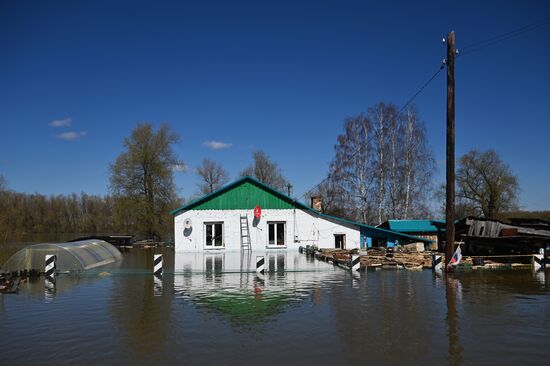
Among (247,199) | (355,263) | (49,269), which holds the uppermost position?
(247,199)

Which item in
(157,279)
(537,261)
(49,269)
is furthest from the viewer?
(537,261)

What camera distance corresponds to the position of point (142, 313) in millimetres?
10953

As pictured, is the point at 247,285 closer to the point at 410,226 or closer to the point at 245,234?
the point at 245,234

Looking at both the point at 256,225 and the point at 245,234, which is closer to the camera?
the point at 245,234

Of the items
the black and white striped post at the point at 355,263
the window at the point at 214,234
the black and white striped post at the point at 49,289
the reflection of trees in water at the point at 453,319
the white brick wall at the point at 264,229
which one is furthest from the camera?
the window at the point at 214,234

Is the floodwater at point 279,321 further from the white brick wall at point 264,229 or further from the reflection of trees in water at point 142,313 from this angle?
the white brick wall at point 264,229

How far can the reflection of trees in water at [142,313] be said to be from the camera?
8.48 metres

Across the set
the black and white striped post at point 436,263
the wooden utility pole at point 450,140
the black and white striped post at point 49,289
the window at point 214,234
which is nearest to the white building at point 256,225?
the window at point 214,234

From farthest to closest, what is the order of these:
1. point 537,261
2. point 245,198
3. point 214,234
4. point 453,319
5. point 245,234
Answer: point 245,198 → point 214,234 → point 245,234 → point 537,261 → point 453,319

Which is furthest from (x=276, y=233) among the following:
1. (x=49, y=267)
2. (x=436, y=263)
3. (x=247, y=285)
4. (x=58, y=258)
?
(x=49, y=267)

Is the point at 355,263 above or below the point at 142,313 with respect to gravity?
above

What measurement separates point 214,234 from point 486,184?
38.1m

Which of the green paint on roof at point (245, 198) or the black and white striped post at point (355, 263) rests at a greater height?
the green paint on roof at point (245, 198)

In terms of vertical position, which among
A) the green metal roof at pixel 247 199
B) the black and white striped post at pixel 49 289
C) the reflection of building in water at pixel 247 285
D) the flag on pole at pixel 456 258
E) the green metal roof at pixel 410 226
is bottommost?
the reflection of building in water at pixel 247 285
